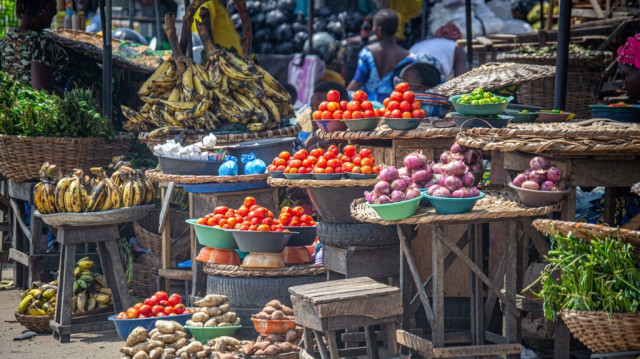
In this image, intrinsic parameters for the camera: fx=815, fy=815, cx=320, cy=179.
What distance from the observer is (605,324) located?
3621 millimetres

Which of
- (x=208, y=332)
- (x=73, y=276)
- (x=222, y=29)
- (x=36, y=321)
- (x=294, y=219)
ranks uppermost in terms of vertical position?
(x=222, y=29)

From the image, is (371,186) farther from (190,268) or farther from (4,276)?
(4,276)

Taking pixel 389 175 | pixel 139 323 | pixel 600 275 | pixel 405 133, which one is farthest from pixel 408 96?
pixel 139 323

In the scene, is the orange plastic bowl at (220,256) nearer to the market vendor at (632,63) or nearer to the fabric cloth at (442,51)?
the market vendor at (632,63)

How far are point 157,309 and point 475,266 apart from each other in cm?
238

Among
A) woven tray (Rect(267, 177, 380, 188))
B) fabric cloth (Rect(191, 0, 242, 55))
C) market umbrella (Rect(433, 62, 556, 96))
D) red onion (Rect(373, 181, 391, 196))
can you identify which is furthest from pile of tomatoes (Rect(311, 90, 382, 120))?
fabric cloth (Rect(191, 0, 242, 55))

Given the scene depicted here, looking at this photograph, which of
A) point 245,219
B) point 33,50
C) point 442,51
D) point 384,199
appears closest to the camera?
point 384,199

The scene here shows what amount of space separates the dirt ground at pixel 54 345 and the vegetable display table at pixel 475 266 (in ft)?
7.96

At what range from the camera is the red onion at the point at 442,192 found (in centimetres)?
447

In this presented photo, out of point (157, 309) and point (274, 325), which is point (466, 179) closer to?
point (274, 325)

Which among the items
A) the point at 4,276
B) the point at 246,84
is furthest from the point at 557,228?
the point at 4,276

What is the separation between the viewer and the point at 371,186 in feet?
17.8

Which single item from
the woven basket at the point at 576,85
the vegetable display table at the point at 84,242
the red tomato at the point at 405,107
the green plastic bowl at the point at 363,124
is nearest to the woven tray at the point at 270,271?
the vegetable display table at the point at 84,242

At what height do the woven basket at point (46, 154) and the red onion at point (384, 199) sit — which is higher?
the woven basket at point (46, 154)
